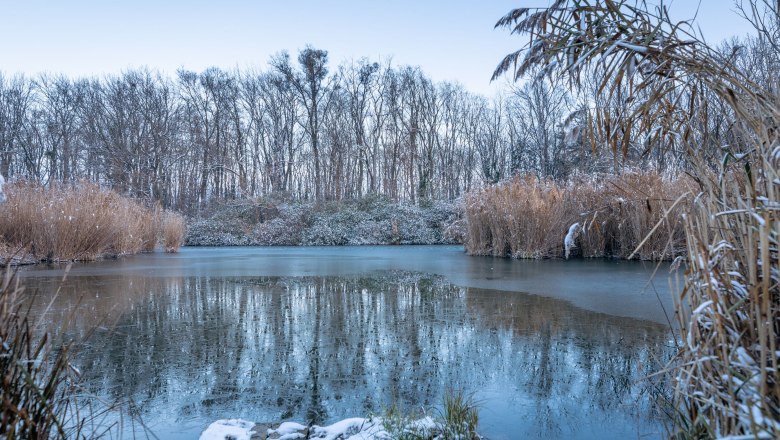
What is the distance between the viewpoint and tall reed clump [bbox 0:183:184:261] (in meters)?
10.7

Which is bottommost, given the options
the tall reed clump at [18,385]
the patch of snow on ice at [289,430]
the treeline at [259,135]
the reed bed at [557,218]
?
the patch of snow on ice at [289,430]

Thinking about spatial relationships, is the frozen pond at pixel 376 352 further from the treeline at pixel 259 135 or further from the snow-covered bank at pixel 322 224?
the treeline at pixel 259 135

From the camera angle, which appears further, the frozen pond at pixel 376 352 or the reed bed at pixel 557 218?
the reed bed at pixel 557 218

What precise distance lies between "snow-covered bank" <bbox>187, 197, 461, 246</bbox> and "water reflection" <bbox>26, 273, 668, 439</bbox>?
1688 cm

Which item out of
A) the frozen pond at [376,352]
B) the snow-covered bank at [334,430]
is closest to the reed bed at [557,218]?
the frozen pond at [376,352]

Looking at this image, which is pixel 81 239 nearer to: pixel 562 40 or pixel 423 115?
pixel 562 40

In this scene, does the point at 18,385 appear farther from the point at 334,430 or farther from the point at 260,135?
the point at 260,135

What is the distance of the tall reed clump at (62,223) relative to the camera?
10703 mm

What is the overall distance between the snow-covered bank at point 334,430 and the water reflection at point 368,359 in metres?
0.14

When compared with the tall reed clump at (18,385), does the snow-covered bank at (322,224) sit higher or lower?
higher

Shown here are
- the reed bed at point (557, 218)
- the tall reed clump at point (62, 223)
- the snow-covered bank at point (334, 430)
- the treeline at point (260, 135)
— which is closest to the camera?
the snow-covered bank at point (334, 430)

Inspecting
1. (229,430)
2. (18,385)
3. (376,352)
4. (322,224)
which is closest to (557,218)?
(376,352)

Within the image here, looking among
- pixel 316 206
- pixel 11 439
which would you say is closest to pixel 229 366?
pixel 11 439

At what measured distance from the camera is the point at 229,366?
3131mm
